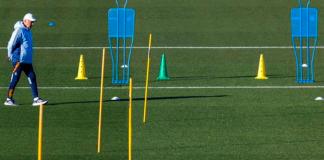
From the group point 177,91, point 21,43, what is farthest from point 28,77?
point 177,91

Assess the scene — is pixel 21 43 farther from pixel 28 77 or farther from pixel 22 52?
pixel 28 77

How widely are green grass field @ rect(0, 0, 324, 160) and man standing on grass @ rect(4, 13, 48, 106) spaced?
40cm

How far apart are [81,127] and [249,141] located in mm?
3481

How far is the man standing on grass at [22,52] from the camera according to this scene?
83.4ft

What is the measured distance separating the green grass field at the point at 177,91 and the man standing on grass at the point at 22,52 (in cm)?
40

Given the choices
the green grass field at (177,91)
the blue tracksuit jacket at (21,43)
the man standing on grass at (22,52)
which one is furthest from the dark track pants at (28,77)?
the green grass field at (177,91)

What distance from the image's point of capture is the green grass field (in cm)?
2058

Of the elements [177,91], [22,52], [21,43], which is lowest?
[177,91]

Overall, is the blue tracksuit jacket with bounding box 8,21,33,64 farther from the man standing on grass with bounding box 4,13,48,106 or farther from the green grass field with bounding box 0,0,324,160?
the green grass field with bounding box 0,0,324,160

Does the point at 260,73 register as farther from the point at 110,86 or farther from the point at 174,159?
the point at 174,159

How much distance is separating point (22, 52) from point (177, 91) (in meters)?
4.32

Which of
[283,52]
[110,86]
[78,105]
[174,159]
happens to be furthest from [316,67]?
[174,159]

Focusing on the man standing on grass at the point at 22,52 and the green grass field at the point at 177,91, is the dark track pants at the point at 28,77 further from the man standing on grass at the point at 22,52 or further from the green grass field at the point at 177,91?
the green grass field at the point at 177,91

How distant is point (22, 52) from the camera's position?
83.5 ft
